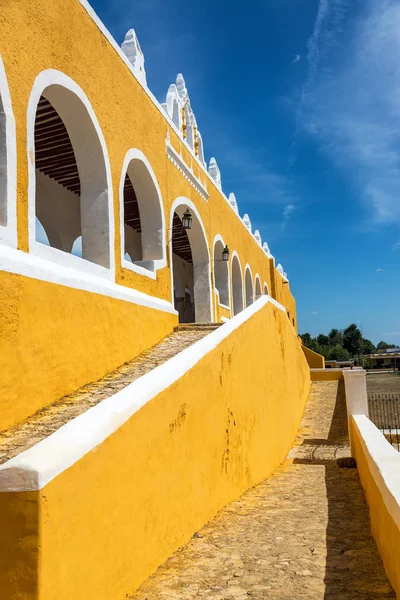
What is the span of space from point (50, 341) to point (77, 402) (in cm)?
51

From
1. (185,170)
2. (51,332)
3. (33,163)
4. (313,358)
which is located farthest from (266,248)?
(51,332)

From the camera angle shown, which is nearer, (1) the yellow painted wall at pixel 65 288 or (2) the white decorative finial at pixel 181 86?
(1) the yellow painted wall at pixel 65 288

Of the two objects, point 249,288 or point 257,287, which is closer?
point 249,288

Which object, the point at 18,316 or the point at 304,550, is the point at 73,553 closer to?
the point at 304,550

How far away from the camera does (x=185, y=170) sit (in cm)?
905

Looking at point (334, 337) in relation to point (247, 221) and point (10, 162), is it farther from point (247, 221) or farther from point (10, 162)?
point (10, 162)

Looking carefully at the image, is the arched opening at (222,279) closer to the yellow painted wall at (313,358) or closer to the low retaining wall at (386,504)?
the low retaining wall at (386,504)

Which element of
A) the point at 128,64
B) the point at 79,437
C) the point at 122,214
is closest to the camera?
the point at 79,437

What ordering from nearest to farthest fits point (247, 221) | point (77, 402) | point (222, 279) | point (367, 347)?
point (77, 402) < point (222, 279) < point (247, 221) < point (367, 347)

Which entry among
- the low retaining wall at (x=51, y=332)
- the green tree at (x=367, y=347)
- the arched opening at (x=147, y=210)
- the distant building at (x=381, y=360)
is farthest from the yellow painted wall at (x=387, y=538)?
the green tree at (x=367, y=347)

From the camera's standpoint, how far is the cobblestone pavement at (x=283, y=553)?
7.87 ft

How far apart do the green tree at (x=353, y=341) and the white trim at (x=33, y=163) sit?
5963 centimetres

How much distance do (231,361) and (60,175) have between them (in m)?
5.38

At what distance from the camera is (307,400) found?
1141cm
